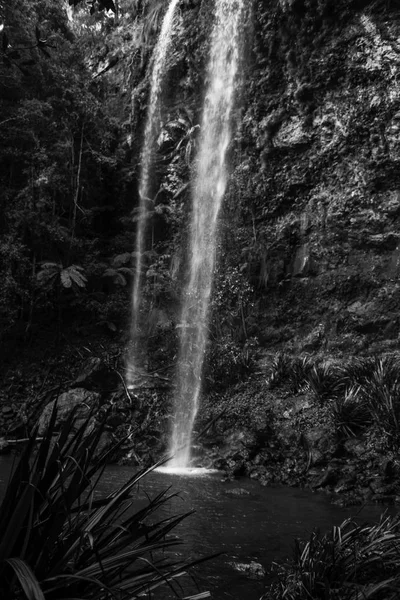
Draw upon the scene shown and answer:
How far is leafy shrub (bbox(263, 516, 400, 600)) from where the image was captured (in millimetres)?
3256

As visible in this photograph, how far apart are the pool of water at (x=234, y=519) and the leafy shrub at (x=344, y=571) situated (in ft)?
2.41

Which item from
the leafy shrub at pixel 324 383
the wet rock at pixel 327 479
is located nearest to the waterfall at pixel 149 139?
the leafy shrub at pixel 324 383

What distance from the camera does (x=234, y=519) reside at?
6586 millimetres

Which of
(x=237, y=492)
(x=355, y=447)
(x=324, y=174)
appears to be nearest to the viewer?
(x=237, y=492)

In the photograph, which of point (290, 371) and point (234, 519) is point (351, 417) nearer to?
point (290, 371)

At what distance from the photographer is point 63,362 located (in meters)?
15.1

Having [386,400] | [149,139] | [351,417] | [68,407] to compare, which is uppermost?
[149,139]

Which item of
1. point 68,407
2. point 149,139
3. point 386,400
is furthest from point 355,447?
point 149,139

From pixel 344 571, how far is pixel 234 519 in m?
3.23

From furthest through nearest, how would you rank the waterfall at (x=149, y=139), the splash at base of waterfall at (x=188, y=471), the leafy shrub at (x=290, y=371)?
the waterfall at (x=149, y=139), the leafy shrub at (x=290, y=371), the splash at base of waterfall at (x=188, y=471)

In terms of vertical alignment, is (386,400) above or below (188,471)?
above

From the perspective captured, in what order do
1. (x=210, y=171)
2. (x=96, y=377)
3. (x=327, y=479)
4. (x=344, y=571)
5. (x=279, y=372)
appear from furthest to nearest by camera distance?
(x=210, y=171), (x=96, y=377), (x=279, y=372), (x=327, y=479), (x=344, y=571)

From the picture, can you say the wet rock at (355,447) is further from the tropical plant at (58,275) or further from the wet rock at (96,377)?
the tropical plant at (58,275)

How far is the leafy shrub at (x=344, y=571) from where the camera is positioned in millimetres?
3256
